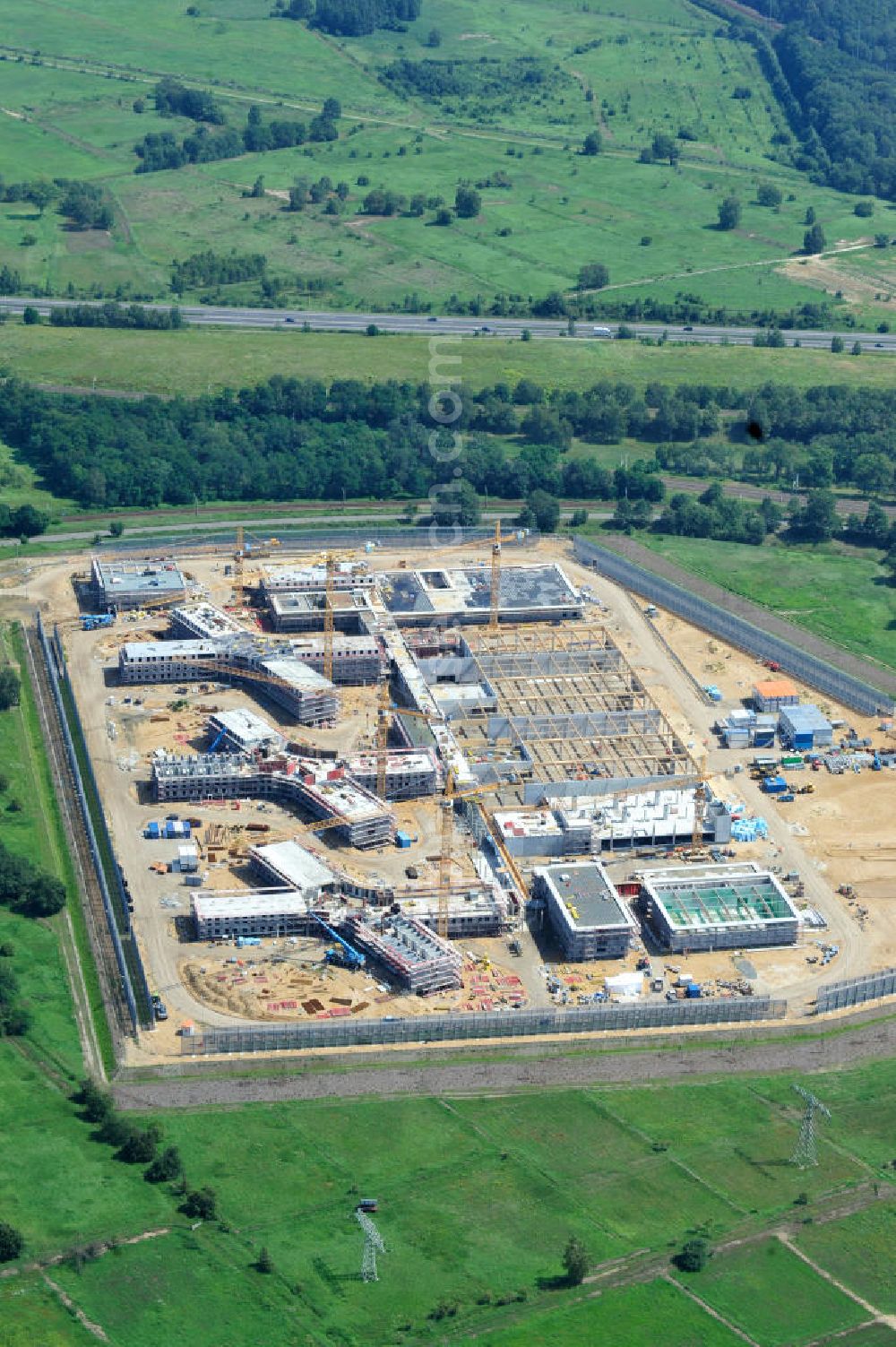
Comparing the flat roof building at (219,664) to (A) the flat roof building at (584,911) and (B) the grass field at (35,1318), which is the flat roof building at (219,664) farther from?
(B) the grass field at (35,1318)

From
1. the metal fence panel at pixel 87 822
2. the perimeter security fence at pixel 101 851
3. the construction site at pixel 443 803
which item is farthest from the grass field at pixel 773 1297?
the metal fence panel at pixel 87 822

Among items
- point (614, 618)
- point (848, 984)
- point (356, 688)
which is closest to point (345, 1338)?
point (848, 984)

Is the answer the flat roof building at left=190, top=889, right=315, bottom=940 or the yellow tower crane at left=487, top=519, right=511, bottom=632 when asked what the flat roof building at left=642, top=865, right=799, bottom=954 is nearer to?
the flat roof building at left=190, top=889, right=315, bottom=940

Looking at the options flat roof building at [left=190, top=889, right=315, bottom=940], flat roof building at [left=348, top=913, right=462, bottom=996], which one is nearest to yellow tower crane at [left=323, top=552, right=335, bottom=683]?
flat roof building at [left=190, top=889, right=315, bottom=940]

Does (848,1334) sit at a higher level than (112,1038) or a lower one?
lower

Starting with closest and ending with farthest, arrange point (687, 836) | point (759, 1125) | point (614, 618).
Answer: point (759, 1125) < point (687, 836) < point (614, 618)

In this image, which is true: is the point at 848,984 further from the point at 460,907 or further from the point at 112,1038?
the point at 112,1038
